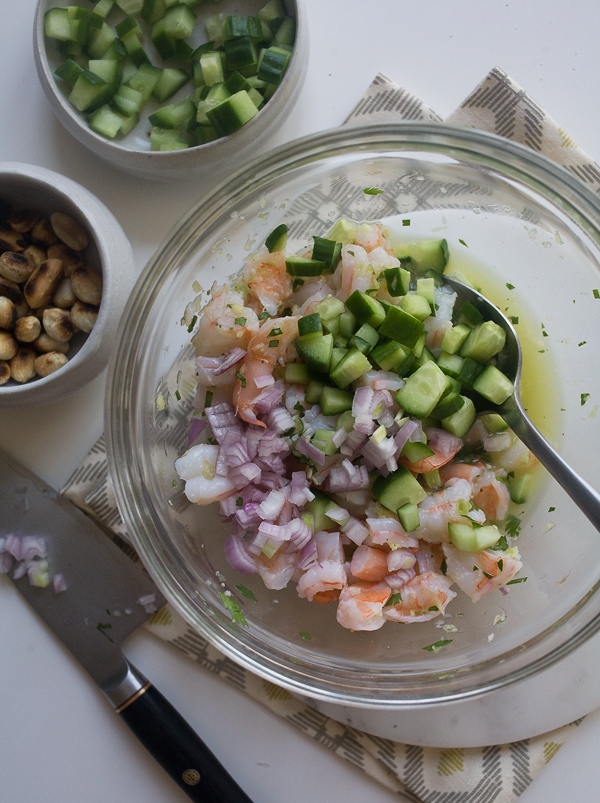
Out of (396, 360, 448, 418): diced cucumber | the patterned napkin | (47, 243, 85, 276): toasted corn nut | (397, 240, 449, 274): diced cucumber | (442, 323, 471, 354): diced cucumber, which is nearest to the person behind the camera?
(396, 360, 448, 418): diced cucumber

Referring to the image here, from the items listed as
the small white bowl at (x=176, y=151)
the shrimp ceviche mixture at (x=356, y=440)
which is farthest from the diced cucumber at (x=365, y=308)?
the small white bowl at (x=176, y=151)

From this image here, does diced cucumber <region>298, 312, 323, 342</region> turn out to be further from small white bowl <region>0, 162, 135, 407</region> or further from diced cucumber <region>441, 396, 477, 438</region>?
small white bowl <region>0, 162, 135, 407</region>

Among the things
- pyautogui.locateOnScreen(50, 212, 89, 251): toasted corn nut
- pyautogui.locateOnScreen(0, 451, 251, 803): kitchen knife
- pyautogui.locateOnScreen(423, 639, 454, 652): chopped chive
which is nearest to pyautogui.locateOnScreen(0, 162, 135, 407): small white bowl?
pyautogui.locateOnScreen(50, 212, 89, 251): toasted corn nut

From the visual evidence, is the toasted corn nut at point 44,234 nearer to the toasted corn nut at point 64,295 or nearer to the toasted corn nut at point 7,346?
the toasted corn nut at point 64,295

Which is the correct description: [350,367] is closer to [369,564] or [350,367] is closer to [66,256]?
[369,564]

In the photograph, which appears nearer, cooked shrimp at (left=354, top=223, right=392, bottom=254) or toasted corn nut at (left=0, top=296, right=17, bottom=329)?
cooked shrimp at (left=354, top=223, right=392, bottom=254)

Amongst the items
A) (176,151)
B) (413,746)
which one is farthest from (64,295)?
(413,746)

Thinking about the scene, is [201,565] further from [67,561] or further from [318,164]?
[318,164]

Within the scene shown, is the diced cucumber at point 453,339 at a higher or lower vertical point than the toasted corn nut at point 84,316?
higher
